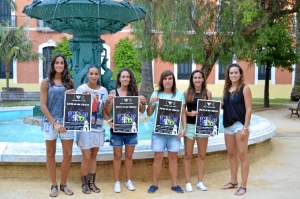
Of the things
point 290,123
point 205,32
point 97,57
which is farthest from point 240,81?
point 205,32

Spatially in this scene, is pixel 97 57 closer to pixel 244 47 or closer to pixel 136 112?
pixel 136 112

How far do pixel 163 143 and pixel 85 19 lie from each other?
2850 millimetres

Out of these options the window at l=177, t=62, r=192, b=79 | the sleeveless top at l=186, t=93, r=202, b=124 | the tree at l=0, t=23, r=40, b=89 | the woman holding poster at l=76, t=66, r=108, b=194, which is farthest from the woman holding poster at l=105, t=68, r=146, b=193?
the window at l=177, t=62, r=192, b=79

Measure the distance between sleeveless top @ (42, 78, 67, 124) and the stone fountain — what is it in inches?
88.1

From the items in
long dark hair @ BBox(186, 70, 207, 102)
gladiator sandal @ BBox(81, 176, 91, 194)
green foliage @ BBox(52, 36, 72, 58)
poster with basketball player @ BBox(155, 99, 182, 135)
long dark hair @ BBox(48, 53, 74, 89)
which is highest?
green foliage @ BBox(52, 36, 72, 58)

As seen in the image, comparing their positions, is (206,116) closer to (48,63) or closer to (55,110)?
(55,110)

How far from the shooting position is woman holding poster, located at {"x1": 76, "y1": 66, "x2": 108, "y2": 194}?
5219 mm

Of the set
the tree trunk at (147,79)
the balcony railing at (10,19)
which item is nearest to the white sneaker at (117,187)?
the tree trunk at (147,79)

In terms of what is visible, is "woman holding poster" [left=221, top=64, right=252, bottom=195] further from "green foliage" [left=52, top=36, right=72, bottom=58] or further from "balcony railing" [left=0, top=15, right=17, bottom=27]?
"balcony railing" [left=0, top=15, right=17, bottom=27]

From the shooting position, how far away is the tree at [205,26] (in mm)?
15891

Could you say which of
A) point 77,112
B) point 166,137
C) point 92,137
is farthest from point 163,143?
point 77,112

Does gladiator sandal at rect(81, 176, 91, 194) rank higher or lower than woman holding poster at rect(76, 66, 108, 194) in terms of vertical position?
lower

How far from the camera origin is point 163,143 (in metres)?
5.48

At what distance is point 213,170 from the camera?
6.70 metres
